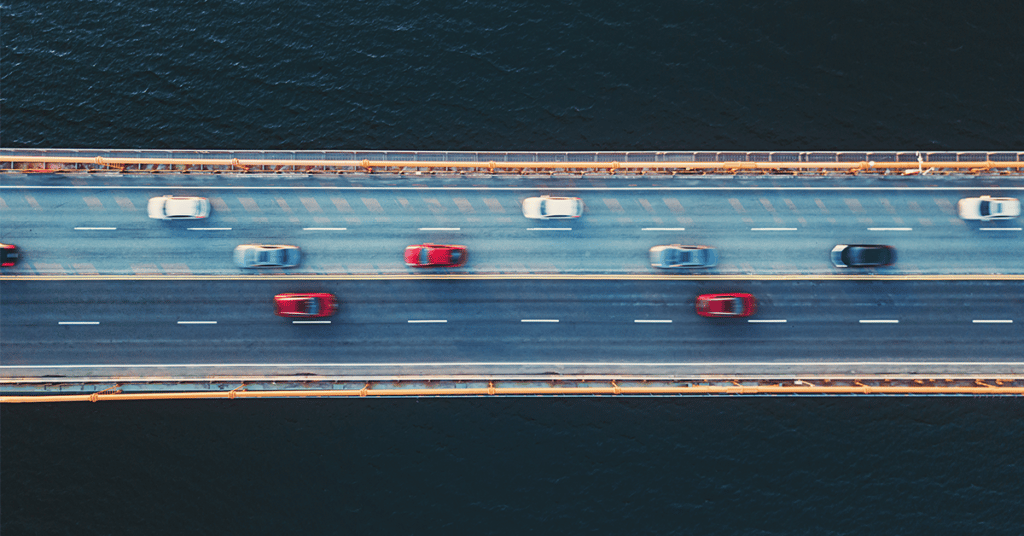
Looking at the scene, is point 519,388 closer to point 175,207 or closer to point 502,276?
point 502,276

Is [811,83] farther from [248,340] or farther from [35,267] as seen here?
[35,267]

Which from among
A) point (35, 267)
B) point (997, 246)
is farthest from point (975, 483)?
point (35, 267)

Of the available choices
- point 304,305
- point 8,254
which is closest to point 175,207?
point 304,305

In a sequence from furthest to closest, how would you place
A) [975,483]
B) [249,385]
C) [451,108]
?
[451,108] → [975,483] → [249,385]

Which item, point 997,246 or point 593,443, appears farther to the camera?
point 593,443

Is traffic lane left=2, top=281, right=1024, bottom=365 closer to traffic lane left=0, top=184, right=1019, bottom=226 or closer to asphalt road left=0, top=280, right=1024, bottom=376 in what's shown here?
asphalt road left=0, top=280, right=1024, bottom=376

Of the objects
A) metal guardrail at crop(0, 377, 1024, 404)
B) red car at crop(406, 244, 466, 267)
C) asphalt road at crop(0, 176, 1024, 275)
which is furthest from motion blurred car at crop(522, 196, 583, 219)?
metal guardrail at crop(0, 377, 1024, 404)
